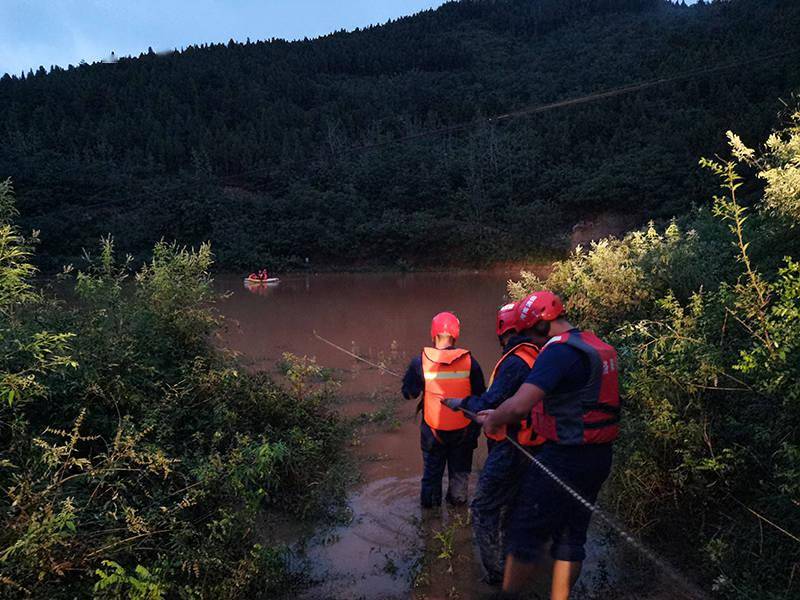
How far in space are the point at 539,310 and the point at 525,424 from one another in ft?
3.25

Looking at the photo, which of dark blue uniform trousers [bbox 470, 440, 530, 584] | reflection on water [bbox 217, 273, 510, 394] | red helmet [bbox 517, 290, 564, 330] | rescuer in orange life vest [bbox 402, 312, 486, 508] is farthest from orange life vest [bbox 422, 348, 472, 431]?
reflection on water [bbox 217, 273, 510, 394]

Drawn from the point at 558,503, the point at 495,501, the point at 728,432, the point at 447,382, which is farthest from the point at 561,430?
the point at 728,432

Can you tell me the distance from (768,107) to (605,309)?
36275mm

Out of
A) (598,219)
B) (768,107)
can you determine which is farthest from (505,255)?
(768,107)

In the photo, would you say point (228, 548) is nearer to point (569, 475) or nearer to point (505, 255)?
point (569, 475)

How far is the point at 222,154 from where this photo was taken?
61.1 meters

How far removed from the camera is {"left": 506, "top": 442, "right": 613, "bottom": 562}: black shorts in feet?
11.2

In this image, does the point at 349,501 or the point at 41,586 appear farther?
the point at 349,501

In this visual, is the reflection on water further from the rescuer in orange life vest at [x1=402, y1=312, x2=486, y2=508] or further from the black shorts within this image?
the black shorts

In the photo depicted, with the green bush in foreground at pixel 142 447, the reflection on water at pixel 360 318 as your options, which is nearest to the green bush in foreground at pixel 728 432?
the green bush in foreground at pixel 142 447

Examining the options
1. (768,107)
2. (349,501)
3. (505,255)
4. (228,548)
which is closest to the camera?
(228,548)

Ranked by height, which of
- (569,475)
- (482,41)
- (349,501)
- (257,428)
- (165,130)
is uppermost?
(482,41)

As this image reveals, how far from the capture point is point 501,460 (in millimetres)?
4262

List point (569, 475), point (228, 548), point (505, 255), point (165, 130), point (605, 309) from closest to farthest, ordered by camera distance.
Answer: point (569, 475), point (228, 548), point (605, 309), point (505, 255), point (165, 130)
